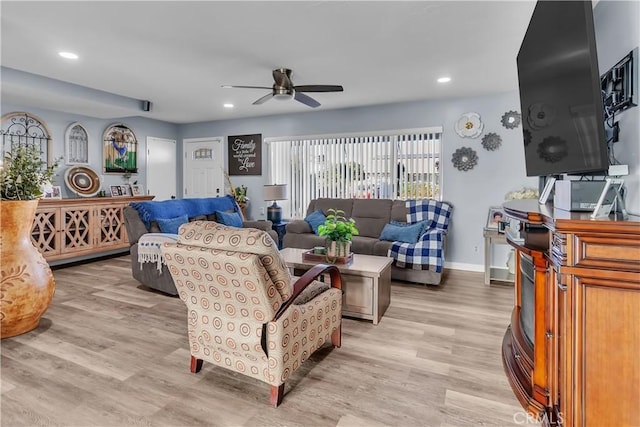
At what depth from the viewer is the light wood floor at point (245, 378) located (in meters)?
1.74

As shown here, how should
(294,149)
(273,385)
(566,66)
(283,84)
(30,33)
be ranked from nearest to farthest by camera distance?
1. (566,66)
2. (273,385)
3. (30,33)
4. (283,84)
5. (294,149)

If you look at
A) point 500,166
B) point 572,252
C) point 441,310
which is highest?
point 500,166

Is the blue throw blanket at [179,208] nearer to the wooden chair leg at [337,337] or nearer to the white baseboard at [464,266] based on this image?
the wooden chair leg at [337,337]

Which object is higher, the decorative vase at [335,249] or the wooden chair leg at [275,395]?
the decorative vase at [335,249]

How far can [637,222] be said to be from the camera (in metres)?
1.18

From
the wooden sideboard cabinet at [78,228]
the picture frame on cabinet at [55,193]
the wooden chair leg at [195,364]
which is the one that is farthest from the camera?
the picture frame on cabinet at [55,193]

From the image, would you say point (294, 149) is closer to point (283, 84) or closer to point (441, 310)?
point (283, 84)

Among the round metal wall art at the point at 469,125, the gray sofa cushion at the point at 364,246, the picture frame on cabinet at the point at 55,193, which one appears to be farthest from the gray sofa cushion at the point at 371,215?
the picture frame on cabinet at the point at 55,193

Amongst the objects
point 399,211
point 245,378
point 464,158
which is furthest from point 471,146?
point 245,378


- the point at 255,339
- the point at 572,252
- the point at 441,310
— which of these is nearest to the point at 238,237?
the point at 255,339

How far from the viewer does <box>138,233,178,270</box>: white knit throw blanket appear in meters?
3.58

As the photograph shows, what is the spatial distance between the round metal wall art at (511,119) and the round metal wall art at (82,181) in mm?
6029

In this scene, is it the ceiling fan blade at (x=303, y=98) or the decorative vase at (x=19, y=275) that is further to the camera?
the ceiling fan blade at (x=303, y=98)

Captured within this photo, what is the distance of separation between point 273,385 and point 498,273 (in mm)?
3528
